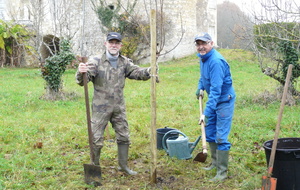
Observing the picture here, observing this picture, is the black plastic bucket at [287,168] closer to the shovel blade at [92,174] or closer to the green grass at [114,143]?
the green grass at [114,143]

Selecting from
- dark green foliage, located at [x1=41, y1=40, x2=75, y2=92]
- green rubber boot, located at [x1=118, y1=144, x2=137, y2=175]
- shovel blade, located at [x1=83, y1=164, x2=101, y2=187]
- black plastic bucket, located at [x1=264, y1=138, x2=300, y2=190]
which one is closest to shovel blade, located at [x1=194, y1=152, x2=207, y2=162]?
green rubber boot, located at [x1=118, y1=144, x2=137, y2=175]

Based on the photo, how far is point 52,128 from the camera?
720 centimetres

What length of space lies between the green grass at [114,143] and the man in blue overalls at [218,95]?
41cm

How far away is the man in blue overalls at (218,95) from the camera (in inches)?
173

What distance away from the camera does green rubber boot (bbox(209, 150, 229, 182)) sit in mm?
4617

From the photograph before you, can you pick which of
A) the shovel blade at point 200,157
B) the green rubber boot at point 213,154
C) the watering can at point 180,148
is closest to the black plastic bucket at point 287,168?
the green rubber boot at point 213,154

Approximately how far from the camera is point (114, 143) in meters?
6.39

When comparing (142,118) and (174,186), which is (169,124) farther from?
(174,186)

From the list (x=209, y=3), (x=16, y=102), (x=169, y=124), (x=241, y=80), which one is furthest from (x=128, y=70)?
(x=209, y=3)

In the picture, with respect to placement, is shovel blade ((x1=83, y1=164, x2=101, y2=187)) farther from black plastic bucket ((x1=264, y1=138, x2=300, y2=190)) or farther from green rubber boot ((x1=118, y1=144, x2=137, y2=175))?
black plastic bucket ((x1=264, y1=138, x2=300, y2=190))

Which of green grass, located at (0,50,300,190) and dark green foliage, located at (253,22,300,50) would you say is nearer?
green grass, located at (0,50,300,190)

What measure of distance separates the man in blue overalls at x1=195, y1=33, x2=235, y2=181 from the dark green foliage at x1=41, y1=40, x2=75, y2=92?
6897 mm

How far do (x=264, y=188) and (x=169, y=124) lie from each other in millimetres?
3955

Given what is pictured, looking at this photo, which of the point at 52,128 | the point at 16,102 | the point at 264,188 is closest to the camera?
the point at 264,188
